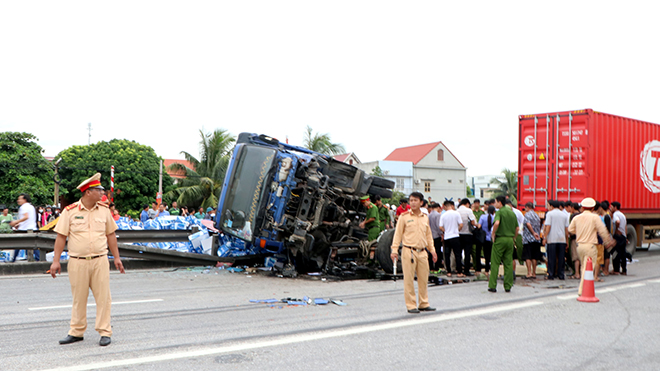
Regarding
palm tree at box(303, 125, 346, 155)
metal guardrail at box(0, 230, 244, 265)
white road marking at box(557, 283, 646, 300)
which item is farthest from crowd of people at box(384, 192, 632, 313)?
palm tree at box(303, 125, 346, 155)

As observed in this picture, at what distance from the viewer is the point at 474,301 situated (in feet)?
26.0

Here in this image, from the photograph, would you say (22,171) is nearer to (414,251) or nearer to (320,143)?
(320,143)

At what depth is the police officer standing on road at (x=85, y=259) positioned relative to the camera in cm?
506

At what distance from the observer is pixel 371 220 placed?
1102 centimetres

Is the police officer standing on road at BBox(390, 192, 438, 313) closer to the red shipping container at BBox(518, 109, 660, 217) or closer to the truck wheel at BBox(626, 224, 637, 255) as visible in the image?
the red shipping container at BBox(518, 109, 660, 217)

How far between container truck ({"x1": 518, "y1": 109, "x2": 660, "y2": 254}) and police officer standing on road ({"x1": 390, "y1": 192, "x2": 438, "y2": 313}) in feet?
26.4

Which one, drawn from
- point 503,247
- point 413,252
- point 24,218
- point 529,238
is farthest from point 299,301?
point 24,218

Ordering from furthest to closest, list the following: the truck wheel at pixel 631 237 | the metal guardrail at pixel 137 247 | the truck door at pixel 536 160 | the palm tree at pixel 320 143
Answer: the palm tree at pixel 320 143
the truck wheel at pixel 631 237
the truck door at pixel 536 160
the metal guardrail at pixel 137 247

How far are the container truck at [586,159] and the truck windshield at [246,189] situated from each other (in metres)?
7.90

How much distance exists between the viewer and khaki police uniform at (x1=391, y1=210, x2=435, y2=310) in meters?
6.89

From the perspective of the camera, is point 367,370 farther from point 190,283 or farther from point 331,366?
point 190,283

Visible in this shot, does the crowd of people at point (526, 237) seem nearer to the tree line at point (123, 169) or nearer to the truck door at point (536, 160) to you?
the truck door at point (536, 160)

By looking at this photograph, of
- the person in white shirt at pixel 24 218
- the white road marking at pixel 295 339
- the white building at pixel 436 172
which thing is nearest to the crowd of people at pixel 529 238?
the white road marking at pixel 295 339

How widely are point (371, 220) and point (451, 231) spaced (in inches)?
65.5
